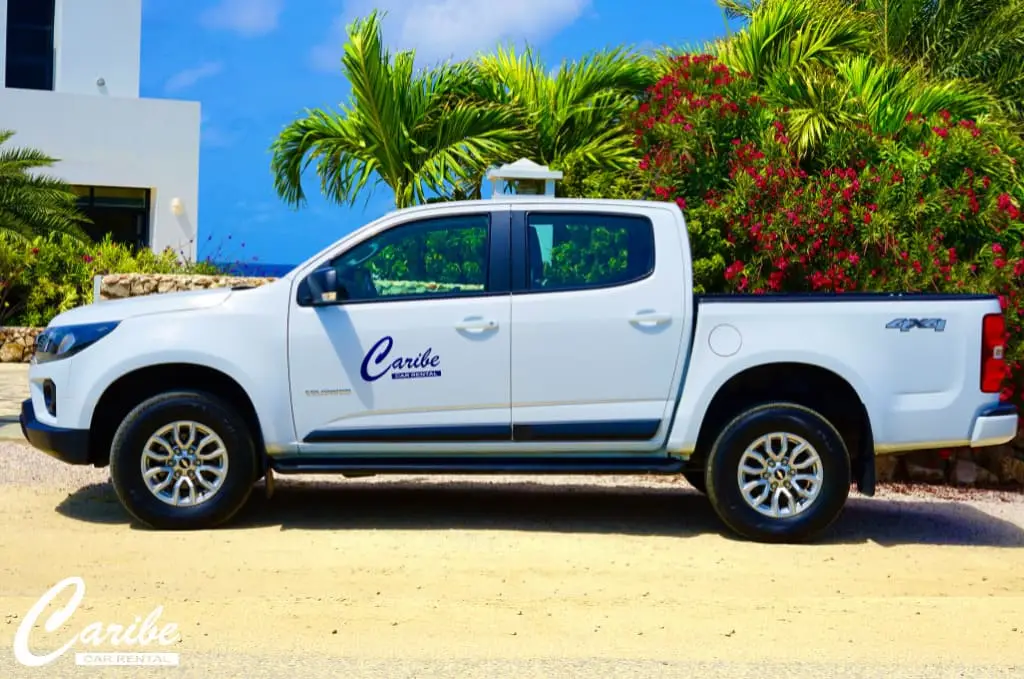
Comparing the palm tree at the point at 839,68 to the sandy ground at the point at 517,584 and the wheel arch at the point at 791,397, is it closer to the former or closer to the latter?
the wheel arch at the point at 791,397

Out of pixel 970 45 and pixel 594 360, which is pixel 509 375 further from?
pixel 970 45

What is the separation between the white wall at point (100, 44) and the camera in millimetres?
29828

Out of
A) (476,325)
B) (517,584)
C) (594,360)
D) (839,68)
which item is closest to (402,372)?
(476,325)

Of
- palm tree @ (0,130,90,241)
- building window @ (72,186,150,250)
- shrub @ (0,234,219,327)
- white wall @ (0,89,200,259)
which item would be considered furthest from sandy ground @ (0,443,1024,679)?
building window @ (72,186,150,250)

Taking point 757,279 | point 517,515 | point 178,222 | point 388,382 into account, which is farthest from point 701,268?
point 178,222

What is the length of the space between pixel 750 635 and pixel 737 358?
238cm

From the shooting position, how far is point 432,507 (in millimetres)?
8891

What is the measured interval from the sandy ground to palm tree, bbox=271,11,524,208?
7933 mm

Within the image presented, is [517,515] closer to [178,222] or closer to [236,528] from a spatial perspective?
[236,528]

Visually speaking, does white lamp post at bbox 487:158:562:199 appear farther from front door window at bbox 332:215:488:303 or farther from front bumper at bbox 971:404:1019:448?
front bumper at bbox 971:404:1019:448

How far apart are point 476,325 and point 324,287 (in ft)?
2.94

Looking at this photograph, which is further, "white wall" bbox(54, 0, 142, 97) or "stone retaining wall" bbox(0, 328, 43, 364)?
"white wall" bbox(54, 0, 142, 97)

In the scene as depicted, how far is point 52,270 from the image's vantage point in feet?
67.3

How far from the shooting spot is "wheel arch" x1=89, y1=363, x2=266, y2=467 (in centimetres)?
788
